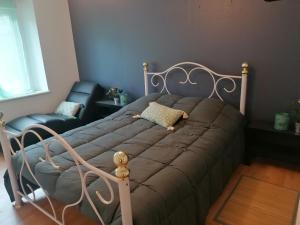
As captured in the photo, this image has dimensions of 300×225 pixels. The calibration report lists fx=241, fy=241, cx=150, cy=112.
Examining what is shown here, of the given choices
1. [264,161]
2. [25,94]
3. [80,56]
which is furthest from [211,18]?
[25,94]

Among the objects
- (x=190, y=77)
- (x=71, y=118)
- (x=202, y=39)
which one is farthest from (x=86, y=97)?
(x=202, y=39)

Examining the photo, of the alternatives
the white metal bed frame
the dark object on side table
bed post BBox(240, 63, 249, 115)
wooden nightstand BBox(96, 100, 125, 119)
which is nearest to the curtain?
the dark object on side table

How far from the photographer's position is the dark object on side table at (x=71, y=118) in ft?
10.5

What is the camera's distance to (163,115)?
98.4 inches

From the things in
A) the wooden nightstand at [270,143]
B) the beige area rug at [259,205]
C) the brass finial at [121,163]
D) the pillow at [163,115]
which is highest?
the brass finial at [121,163]

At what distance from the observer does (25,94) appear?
371 cm

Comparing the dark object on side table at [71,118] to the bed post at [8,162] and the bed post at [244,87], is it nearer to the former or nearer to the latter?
the bed post at [8,162]

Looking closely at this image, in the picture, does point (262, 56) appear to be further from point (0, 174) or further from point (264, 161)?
point (0, 174)

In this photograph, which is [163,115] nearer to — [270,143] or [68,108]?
[270,143]

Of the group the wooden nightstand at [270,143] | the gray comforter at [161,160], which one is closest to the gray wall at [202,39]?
the wooden nightstand at [270,143]

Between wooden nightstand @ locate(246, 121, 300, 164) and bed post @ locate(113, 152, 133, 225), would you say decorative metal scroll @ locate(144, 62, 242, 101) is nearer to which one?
wooden nightstand @ locate(246, 121, 300, 164)

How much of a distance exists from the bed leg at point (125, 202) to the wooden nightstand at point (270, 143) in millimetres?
1803

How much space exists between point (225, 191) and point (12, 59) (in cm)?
358

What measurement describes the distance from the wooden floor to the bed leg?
34.8 inches
